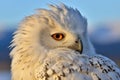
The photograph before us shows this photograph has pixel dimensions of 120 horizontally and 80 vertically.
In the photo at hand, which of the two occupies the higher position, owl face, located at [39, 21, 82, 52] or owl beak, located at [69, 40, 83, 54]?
owl face, located at [39, 21, 82, 52]

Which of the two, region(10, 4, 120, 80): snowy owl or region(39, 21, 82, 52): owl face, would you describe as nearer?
region(10, 4, 120, 80): snowy owl

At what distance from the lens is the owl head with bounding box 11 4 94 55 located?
6965mm

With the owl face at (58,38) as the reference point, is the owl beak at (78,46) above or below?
below

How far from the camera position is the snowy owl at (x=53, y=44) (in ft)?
22.3

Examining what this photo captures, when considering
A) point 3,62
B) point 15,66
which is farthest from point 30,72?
point 3,62

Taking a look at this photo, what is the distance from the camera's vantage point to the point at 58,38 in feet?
23.0

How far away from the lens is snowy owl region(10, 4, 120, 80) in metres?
6.79

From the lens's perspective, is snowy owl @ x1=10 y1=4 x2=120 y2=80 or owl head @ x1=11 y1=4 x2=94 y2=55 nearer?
snowy owl @ x1=10 y1=4 x2=120 y2=80

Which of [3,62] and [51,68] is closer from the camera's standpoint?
[51,68]

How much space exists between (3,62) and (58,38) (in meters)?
20.1

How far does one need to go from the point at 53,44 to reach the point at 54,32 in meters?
0.12

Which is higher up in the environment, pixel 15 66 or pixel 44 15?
pixel 44 15

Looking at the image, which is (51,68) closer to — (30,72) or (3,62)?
(30,72)

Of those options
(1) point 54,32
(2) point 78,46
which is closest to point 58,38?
(1) point 54,32
